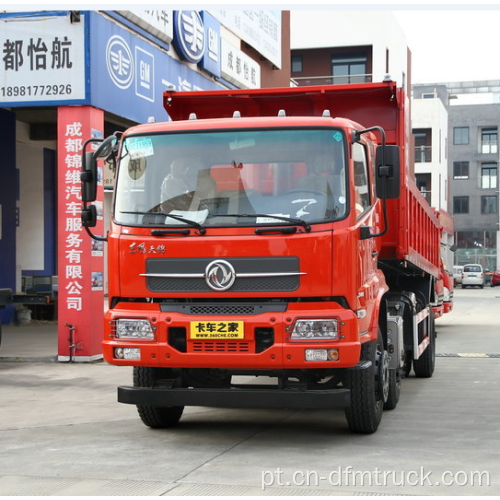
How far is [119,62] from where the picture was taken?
1488 cm

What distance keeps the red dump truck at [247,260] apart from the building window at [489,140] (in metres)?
71.3

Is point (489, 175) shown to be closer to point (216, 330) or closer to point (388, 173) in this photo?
point (388, 173)

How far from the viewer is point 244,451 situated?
7.73 meters

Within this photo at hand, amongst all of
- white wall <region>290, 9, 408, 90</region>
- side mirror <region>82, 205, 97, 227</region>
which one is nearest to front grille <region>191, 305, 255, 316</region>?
side mirror <region>82, 205, 97, 227</region>


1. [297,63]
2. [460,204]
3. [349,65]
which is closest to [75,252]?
[349,65]

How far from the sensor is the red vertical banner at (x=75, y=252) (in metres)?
14.0

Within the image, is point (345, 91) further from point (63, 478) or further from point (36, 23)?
point (36, 23)

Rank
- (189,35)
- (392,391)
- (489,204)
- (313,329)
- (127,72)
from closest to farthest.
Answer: (313,329) < (392,391) < (127,72) < (189,35) < (489,204)

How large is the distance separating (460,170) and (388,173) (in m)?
71.8

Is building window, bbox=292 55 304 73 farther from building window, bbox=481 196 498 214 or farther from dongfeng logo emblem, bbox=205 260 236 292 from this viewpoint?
dongfeng logo emblem, bbox=205 260 236 292

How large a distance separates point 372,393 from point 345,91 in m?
3.38

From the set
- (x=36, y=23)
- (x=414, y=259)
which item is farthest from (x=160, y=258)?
(x=36, y=23)

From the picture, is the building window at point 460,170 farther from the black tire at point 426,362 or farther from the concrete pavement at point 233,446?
the concrete pavement at point 233,446

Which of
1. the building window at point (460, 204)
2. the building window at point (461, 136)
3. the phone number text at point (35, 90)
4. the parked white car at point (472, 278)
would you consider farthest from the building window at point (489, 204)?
the phone number text at point (35, 90)
